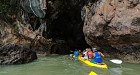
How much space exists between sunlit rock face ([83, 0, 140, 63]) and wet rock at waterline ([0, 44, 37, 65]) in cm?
482

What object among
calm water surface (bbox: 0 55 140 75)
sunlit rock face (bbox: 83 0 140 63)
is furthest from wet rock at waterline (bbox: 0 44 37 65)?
sunlit rock face (bbox: 83 0 140 63)

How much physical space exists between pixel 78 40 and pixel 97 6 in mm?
10062

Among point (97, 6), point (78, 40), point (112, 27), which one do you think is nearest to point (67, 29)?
point (78, 40)

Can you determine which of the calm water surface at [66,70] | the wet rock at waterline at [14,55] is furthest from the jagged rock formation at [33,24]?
the calm water surface at [66,70]

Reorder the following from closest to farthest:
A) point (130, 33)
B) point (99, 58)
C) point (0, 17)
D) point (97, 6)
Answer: point (99, 58) < point (130, 33) < point (97, 6) < point (0, 17)

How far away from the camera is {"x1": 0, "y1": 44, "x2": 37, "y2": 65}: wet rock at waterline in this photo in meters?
17.1

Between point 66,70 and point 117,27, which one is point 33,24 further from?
point 66,70

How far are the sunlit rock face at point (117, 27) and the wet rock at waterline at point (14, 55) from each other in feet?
15.8

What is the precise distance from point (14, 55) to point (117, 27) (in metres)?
6.62

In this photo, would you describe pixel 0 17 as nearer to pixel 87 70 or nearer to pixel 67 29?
pixel 67 29

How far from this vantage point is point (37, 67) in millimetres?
16125

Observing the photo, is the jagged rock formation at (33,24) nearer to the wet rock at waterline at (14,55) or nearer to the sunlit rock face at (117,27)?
the sunlit rock face at (117,27)

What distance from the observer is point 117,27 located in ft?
57.0

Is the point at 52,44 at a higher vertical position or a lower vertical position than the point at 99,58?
higher
